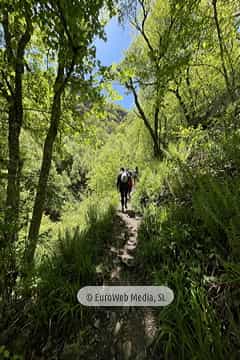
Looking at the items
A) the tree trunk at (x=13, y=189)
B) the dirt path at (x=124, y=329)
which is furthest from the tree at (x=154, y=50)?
the dirt path at (x=124, y=329)

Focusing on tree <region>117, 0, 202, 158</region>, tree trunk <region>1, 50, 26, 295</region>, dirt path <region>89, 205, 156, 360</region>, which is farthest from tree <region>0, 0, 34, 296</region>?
tree <region>117, 0, 202, 158</region>

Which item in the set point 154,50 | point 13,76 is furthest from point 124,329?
point 154,50

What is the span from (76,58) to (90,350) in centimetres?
436

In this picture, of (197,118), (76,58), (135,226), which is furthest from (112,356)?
(197,118)

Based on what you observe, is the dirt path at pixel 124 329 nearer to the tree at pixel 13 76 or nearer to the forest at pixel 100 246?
the forest at pixel 100 246

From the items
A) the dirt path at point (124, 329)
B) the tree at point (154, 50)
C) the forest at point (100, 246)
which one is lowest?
the dirt path at point (124, 329)

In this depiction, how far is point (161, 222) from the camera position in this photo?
11.9 ft

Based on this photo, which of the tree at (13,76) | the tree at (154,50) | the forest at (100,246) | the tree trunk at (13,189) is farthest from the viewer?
the tree at (154,50)

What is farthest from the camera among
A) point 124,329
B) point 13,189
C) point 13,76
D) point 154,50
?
point 154,50

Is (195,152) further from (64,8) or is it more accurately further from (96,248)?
(64,8)

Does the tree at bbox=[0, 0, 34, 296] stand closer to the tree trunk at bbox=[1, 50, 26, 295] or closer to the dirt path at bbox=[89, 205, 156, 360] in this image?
the tree trunk at bbox=[1, 50, 26, 295]

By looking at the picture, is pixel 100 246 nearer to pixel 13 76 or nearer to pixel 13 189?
pixel 13 189

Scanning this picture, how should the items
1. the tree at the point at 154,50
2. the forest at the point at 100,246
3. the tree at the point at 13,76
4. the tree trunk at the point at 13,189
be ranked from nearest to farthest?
the forest at the point at 100,246, the tree trunk at the point at 13,189, the tree at the point at 13,76, the tree at the point at 154,50

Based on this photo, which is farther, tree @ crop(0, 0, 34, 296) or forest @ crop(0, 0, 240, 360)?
tree @ crop(0, 0, 34, 296)
